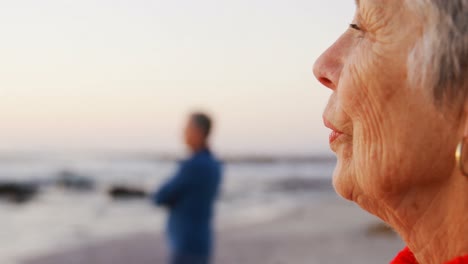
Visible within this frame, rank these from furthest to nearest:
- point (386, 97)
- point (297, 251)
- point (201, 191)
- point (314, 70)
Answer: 1. point (297, 251)
2. point (201, 191)
3. point (314, 70)
4. point (386, 97)

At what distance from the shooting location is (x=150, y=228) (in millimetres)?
13727

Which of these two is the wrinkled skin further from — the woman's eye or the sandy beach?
the sandy beach

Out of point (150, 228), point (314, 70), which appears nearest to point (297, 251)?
point (150, 228)

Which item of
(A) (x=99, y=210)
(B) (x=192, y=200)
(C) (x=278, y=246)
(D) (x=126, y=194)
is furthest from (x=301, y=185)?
(B) (x=192, y=200)

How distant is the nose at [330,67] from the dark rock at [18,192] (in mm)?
18752

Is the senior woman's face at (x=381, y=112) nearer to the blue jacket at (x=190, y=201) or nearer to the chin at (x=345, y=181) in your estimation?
the chin at (x=345, y=181)

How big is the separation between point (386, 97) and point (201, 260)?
17.3 feet

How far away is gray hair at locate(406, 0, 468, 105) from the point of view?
1.02m

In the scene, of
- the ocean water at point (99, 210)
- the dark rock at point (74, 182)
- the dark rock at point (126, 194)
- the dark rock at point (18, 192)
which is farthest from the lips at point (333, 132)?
the dark rock at point (74, 182)

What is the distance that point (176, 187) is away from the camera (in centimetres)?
607

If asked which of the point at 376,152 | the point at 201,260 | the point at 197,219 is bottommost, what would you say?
the point at 201,260

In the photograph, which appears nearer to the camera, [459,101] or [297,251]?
Result: [459,101]

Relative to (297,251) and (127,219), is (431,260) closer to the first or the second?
(297,251)

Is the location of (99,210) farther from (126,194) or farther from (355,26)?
(355,26)
